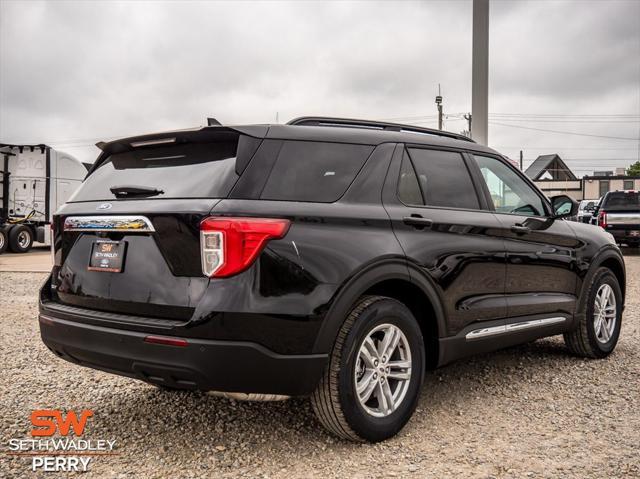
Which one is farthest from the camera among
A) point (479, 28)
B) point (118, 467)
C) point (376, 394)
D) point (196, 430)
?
point (479, 28)

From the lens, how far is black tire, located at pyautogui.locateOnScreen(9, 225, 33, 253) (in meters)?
19.2

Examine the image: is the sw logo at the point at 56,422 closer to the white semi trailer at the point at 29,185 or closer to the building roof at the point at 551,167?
the white semi trailer at the point at 29,185

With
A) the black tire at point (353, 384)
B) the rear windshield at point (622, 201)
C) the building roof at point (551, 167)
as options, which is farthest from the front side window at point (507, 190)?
the building roof at point (551, 167)

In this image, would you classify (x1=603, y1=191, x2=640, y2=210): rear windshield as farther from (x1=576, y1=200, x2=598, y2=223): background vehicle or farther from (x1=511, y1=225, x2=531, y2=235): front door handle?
(x1=511, y1=225, x2=531, y2=235): front door handle

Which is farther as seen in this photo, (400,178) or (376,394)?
(400,178)

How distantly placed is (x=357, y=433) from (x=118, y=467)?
1.22 meters

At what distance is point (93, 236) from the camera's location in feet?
11.3

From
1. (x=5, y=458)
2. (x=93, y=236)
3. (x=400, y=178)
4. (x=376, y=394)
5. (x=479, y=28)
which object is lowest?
(x=5, y=458)

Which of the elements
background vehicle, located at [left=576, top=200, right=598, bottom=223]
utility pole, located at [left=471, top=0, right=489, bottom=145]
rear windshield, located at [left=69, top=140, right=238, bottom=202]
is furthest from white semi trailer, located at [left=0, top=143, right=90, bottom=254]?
background vehicle, located at [left=576, top=200, right=598, bottom=223]

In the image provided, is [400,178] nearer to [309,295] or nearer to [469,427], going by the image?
[309,295]

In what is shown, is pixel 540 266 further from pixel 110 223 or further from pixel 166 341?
pixel 110 223

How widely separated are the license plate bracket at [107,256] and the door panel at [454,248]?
146 centimetres

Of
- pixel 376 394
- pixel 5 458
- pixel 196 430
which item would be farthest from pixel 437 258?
pixel 5 458

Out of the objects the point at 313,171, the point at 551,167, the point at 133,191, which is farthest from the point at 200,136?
the point at 551,167
